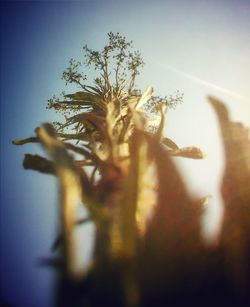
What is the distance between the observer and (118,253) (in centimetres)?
181

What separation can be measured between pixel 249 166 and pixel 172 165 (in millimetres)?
595

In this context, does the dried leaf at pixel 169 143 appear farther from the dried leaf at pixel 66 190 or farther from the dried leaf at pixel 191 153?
the dried leaf at pixel 66 190

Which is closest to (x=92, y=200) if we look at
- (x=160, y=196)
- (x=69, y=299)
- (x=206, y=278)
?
(x=160, y=196)

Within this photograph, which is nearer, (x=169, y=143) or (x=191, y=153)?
(x=191, y=153)

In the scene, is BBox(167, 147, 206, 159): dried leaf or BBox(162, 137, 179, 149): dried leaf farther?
BBox(162, 137, 179, 149): dried leaf

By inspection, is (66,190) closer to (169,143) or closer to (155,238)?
(155,238)

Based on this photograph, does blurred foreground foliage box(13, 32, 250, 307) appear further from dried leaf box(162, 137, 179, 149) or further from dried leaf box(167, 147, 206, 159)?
dried leaf box(162, 137, 179, 149)

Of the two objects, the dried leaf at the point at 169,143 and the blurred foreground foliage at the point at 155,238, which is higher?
the dried leaf at the point at 169,143

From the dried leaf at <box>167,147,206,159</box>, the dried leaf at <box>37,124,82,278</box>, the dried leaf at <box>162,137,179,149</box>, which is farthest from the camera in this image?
the dried leaf at <box>162,137,179,149</box>

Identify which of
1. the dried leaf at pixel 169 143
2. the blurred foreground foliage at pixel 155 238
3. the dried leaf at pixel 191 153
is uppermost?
the dried leaf at pixel 169 143

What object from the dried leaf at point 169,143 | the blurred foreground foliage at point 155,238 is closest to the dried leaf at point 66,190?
the blurred foreground foliage at point 155,238

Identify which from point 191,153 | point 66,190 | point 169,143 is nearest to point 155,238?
point 66,190

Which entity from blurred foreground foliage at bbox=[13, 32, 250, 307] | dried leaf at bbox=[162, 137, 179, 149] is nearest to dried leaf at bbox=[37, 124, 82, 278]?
blurred foreground foliage at bbox=[13, 32, 250, 307]

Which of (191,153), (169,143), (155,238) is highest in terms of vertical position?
(169,143)
